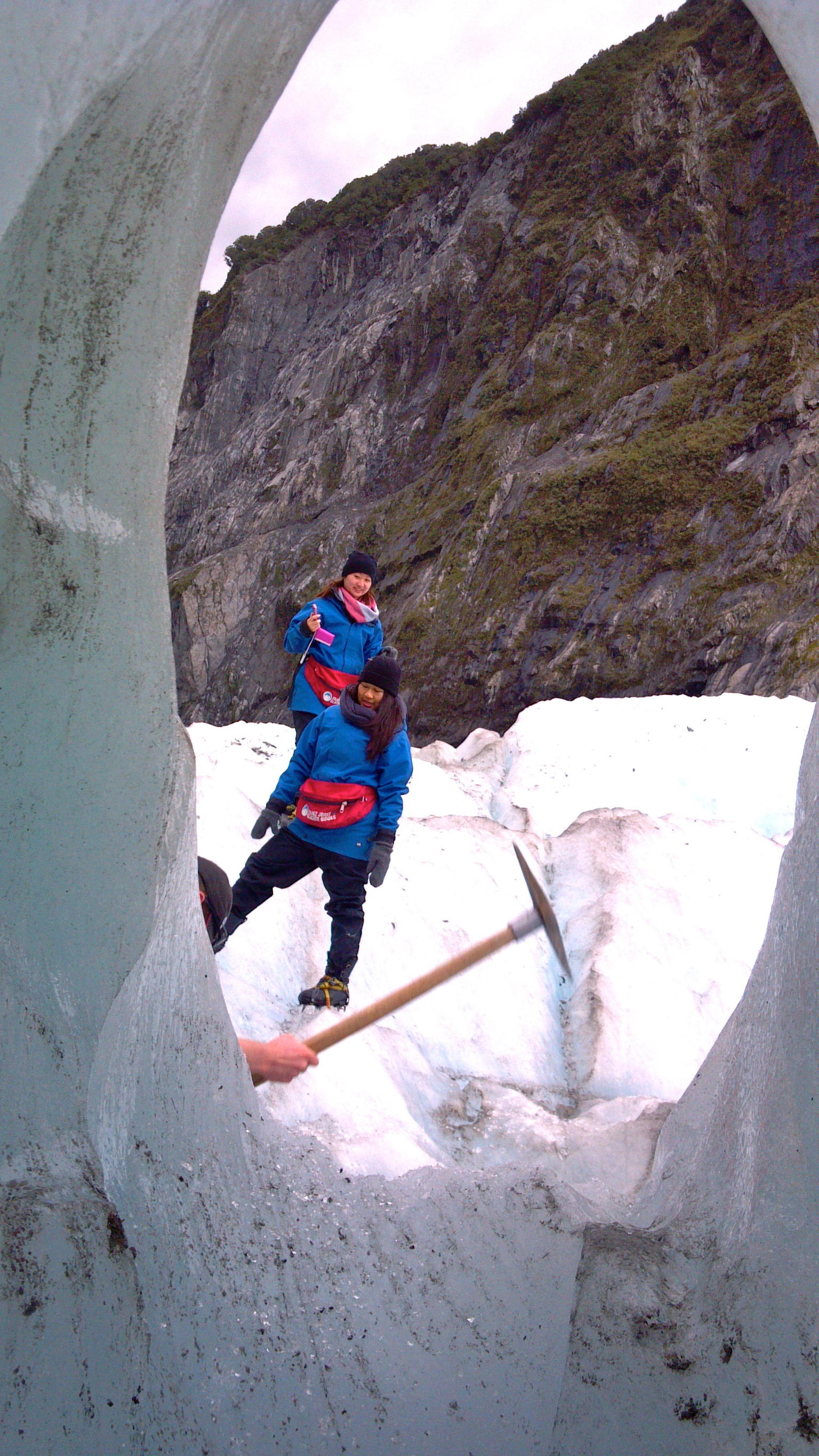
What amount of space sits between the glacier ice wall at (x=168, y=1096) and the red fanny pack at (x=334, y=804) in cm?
113

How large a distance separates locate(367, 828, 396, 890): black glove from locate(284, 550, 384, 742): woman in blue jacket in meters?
1.22

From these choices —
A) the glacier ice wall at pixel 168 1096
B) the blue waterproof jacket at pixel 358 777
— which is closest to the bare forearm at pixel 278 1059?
the glacier ice wall at pixel 168 1096

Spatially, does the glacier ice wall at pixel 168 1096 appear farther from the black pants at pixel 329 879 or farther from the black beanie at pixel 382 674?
the black beanie at pixel 382 674

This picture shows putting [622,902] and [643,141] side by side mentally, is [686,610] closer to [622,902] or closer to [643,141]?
[622,902]

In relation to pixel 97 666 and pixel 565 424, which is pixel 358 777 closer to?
pixel 97 666

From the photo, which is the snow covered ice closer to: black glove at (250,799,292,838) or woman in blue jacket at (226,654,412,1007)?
woman in blue jacket at (226,654,412,1007)

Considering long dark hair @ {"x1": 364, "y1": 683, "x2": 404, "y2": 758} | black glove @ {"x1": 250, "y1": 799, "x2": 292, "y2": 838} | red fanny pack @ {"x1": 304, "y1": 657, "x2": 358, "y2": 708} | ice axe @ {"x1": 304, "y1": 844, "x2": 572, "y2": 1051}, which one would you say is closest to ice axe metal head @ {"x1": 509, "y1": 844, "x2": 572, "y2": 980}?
ice axe @ {"x1": 304, "y1": 844, "x2": 572, "y2": 1051}

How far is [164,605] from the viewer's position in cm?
190

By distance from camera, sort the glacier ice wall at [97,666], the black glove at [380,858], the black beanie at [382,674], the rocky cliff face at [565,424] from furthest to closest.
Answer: the rocky cliff face at [565,424] → the black beanie at [382,674] → the black glove at [380,858] → the glacier ice wall at [97,666]

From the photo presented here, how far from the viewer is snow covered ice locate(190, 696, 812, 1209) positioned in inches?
126

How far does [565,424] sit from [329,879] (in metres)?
19.3

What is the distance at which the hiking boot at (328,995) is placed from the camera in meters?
3.49

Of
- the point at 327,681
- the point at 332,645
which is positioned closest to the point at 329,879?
the point at 327,681

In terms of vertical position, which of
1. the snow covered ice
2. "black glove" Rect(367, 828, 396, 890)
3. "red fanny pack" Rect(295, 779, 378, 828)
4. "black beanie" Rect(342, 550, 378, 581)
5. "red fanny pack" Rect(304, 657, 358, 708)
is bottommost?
the snow covered ice
